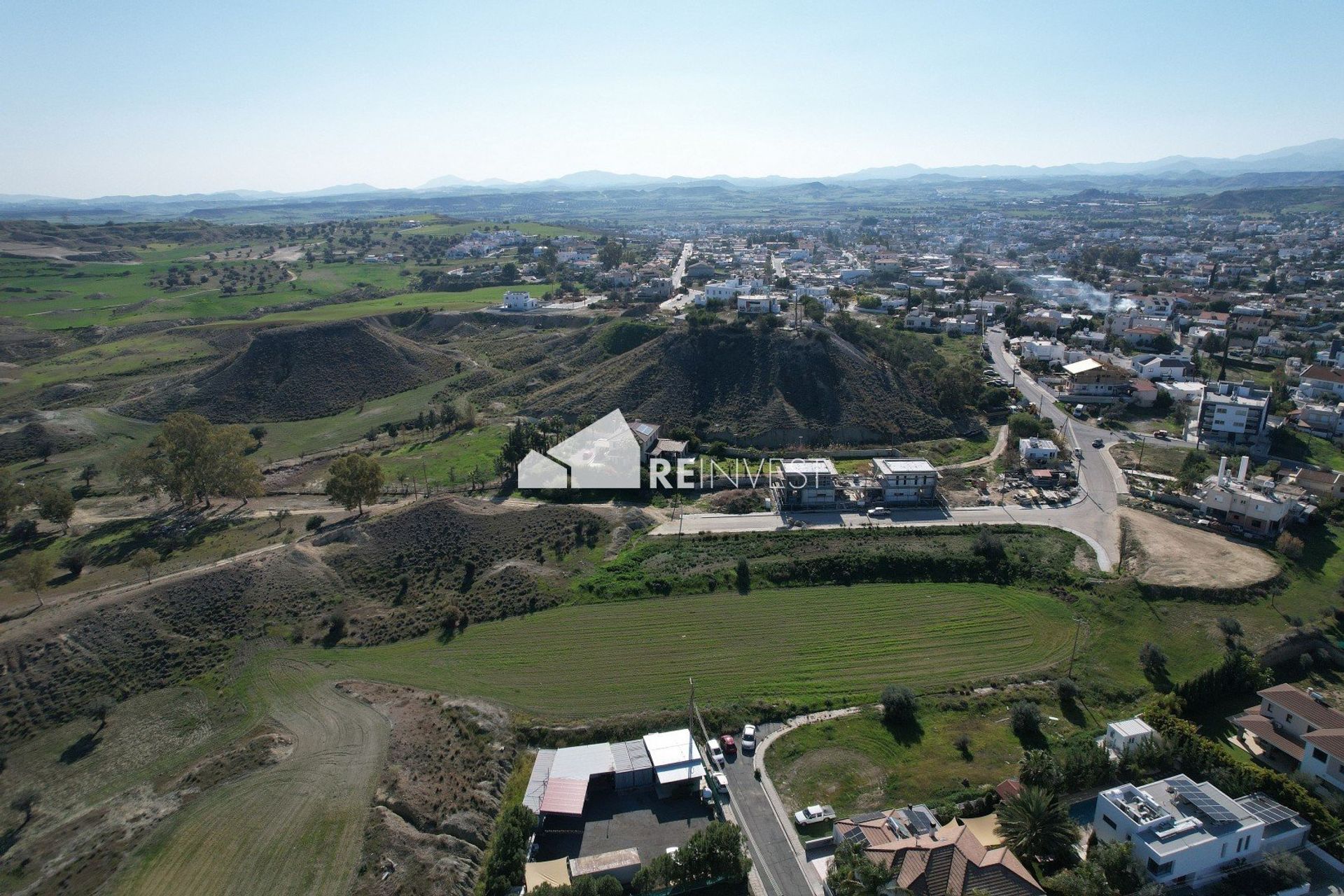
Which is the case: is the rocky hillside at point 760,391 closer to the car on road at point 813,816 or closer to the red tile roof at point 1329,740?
the red tile roof at point 1329,740

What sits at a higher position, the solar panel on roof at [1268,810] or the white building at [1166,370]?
the white building at [1166,370]

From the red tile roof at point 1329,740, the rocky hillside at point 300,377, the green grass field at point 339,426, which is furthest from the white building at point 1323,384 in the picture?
the rocky hillside at point 300,377

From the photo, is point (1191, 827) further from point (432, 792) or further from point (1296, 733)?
point (432, 792)

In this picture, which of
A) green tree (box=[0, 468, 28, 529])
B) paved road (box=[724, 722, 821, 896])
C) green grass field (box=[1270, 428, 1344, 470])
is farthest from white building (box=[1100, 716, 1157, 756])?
green tree (box=[0, 468, 28, 529])

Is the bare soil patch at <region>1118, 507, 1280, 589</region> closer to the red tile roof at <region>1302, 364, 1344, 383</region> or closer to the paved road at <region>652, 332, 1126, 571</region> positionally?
the paved road at <region>652, 332, 1126, 571</region>

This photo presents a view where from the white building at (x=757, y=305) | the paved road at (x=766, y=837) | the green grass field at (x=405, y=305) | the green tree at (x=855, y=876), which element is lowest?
the paved road at (x=766, y=837)

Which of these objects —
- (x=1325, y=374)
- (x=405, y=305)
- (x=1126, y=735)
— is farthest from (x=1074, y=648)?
(x=405, y=305)
